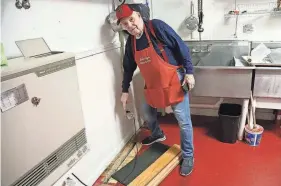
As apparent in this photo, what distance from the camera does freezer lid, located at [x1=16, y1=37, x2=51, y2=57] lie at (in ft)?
3.86

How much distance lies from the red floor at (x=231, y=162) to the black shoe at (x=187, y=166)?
38mm

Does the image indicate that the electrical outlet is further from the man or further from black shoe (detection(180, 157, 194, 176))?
black shoe (detection(180, 157, 194, 176))

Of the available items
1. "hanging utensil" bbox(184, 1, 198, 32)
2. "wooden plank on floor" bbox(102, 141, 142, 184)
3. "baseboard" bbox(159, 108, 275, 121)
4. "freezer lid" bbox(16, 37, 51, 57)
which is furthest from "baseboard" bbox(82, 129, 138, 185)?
"hanging utensil" bbox(184, 1, 198, 32)

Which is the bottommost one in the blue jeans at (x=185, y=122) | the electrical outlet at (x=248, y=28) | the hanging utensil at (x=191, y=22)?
the blue jeans at (x=185, y=122)

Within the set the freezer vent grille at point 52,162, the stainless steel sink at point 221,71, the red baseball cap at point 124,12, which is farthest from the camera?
the stainless steel sink at point 221,71

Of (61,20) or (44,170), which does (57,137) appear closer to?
(44,170)

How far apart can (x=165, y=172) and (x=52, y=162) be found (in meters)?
0.95

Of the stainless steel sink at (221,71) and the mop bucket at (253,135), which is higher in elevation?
the stainless steel sink at (221,71)

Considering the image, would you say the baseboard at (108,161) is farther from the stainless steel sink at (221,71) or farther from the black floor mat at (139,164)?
the stainless steel sink at (221,71)

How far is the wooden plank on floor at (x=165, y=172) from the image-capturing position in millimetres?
1763

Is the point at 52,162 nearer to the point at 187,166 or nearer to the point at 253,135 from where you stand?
the point at 187,166

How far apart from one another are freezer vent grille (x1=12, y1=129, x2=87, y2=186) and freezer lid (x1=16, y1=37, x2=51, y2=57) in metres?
0.52

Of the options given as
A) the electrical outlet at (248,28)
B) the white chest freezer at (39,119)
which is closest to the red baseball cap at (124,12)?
the white chest freezer at (39,119)

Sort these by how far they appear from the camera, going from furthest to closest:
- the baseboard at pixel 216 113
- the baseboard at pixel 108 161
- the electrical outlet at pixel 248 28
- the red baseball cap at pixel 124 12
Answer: the baseboard at pixel 216 113
the electrical outlet at pixel 248 28
the baseboard at pixel 108 161
the red baseball cap at pixel 124 12
